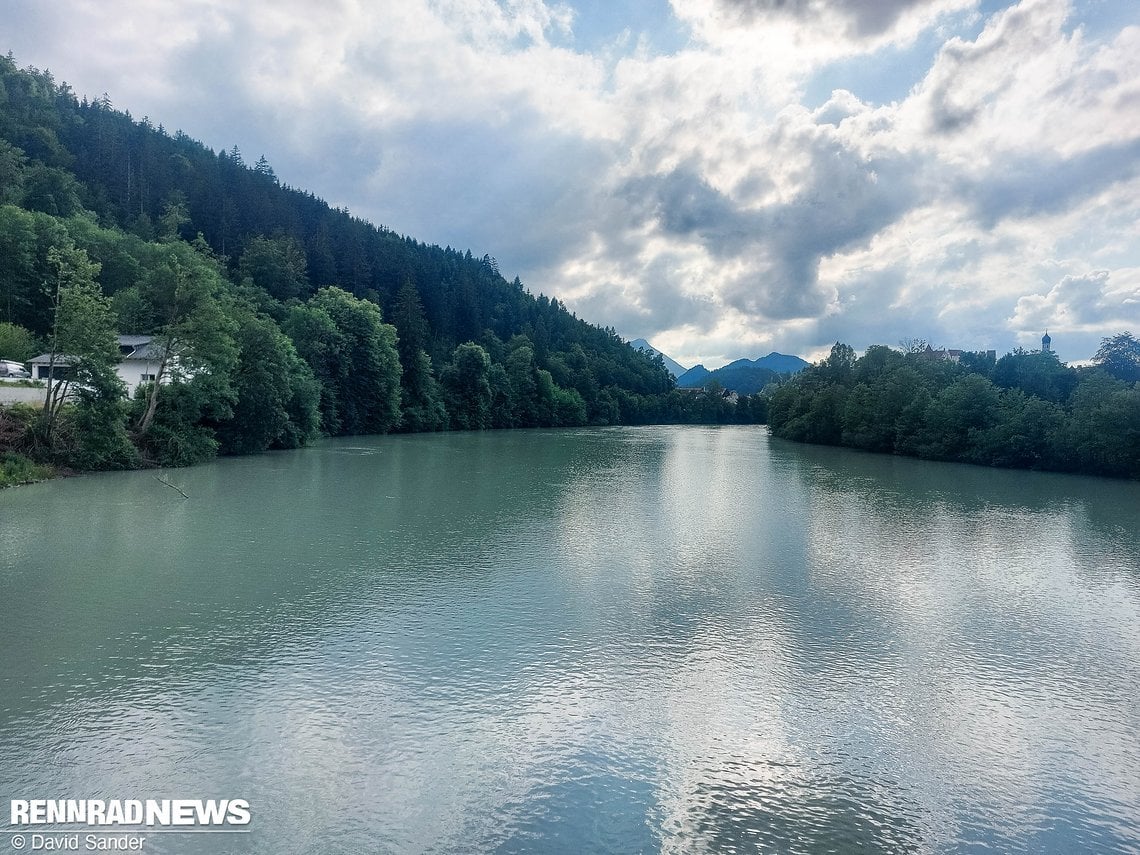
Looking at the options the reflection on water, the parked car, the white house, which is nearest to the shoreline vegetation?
the white house

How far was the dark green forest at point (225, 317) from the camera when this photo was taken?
3375cm

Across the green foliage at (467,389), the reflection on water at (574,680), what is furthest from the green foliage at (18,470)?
the green foliage at (467,389)

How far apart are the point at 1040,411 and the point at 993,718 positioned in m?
45.1

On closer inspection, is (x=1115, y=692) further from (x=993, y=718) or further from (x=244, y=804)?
(x=244, y=804)

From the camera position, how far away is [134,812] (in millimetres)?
7230

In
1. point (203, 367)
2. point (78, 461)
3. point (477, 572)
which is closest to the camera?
point (477, 572)

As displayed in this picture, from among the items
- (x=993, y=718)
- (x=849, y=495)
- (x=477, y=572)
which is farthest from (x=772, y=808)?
(x=849, y=495)

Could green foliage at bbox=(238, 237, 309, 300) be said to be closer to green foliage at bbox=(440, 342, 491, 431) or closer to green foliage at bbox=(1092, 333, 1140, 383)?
green foliage at bbox=(440, 342, 491, 431)

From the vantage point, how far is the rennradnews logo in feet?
23.2

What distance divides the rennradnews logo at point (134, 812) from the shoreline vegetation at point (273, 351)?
2552cm

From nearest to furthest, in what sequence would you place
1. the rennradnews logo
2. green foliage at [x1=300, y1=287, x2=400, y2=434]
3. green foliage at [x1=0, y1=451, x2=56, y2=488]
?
the rennradnews logo, green foliage at [x1=0, y1=451, x2=56, y2=488], green foliage at [x1=300, y1=287, x2=400, y2=434]

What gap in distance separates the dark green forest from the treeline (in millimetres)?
46308

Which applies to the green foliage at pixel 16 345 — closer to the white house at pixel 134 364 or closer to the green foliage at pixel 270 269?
the white house at pixel 134 364

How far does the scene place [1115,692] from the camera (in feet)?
36.3
